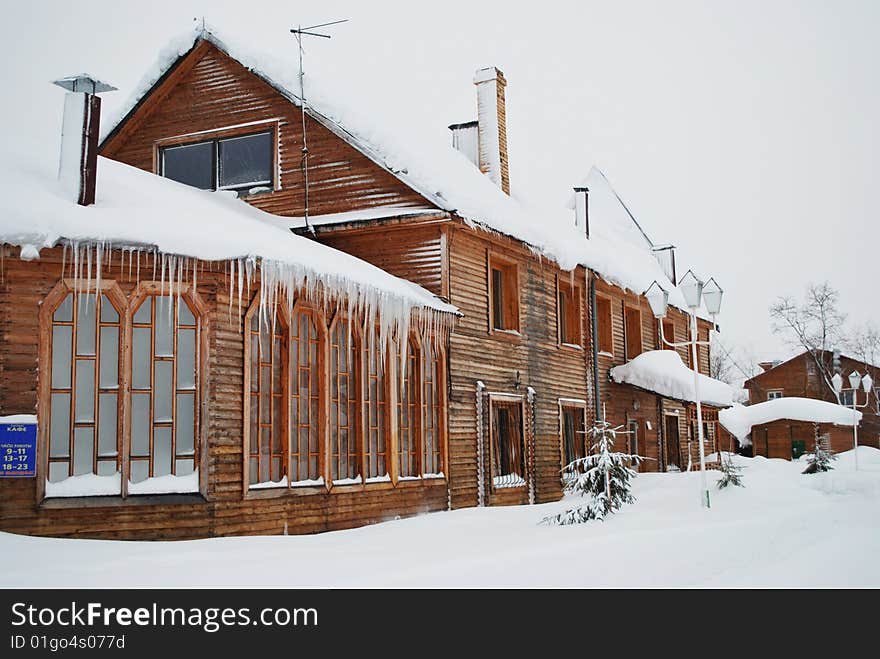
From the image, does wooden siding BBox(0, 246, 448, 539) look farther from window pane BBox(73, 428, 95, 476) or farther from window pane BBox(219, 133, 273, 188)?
window pane BBox(219, 133, 273, 188)

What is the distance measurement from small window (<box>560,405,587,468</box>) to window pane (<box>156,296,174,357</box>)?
37.2 ft

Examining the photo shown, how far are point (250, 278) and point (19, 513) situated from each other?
3.80 m

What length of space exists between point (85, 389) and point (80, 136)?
3.24m

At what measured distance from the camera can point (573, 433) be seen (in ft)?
71.9

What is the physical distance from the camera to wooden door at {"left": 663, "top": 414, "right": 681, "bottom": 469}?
28.5m

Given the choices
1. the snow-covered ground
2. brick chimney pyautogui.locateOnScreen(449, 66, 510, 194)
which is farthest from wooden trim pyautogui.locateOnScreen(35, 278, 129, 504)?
brick chimney pyautogui.locateOnScreen(449, 66, 510, 194)

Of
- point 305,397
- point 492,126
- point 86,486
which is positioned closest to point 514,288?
point 492,126

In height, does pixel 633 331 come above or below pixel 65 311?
above

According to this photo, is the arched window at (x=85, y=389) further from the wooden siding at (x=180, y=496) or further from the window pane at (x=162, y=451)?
the window pane at (x=162, y=451)

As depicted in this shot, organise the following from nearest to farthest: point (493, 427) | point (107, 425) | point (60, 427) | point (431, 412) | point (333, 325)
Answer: point (60, 427)
point (107, 425)
point (333, 325)
point (431, 412)
point (493, 427)

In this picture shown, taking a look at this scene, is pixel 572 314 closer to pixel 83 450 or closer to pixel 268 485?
pixel 268 485

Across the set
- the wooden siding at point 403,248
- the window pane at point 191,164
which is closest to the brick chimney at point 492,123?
the wooden siding at point 403,248

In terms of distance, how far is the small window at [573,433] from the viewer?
21.5 metres
